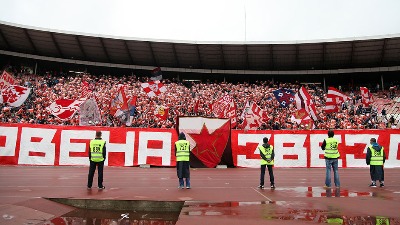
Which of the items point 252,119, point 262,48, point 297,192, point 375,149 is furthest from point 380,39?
point 297,192

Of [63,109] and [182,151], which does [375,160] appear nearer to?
[182,151]

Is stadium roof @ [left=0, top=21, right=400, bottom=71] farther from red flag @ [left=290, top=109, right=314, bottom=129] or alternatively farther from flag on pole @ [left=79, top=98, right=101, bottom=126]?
flag on pole @ [left=79, top=98, right=101, bottom=126]

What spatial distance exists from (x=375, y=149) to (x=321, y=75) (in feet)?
107

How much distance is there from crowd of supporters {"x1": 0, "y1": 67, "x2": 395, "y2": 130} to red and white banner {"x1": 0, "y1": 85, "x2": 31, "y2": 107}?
6.61 ft

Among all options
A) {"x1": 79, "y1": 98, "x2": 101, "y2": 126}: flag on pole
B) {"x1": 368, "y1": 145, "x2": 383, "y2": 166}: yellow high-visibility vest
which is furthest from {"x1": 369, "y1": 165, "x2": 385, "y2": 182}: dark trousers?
{"x1": 79, "y1": 98, "x2": 101, "y2": 126}: flag on pole

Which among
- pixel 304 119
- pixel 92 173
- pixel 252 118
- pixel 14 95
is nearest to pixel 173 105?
pixel 252 118

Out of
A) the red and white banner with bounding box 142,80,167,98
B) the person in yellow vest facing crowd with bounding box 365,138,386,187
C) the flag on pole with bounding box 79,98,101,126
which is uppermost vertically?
the red and white banner with bounding box 142,80,167,98

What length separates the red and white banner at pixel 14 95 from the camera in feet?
64.2

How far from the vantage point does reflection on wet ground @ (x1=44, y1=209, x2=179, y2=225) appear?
6285 millimetres

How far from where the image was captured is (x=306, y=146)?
64.3ft

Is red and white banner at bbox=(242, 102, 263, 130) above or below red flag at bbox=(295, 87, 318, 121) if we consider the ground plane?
below

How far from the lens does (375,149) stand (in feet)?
38.2

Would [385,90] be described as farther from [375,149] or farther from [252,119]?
[375,149]

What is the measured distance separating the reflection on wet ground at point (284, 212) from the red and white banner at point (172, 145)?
1148cm
